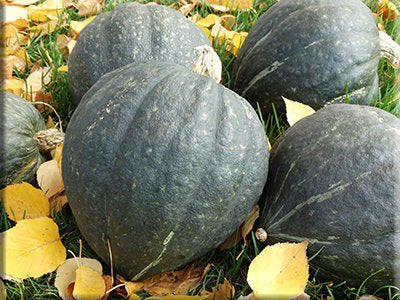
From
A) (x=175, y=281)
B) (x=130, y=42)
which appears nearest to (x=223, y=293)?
(x=175, y=281)

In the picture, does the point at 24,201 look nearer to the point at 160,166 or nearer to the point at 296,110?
the point at 160,166

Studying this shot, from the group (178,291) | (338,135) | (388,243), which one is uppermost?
(338,135)

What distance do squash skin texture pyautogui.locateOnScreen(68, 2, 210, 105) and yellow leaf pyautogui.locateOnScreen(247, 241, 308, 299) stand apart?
3.28 ft

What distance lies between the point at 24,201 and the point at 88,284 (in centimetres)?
55

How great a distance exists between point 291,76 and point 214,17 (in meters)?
1.16

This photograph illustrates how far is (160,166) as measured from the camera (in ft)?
5.05

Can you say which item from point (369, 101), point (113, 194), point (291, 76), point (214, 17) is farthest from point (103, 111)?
point (214, 17)

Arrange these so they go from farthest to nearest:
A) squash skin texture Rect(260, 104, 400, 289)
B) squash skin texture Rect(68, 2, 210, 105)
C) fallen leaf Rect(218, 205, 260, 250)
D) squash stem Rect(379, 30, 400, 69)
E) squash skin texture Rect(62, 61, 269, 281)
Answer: squash stem Rect(379, 30, 400, 69) < squash skin texture Rect(68, 2, 210, 105) < fallen leaf Rect(218, 205, 260, 250) < squash skin texture Rect(260, 104, 400, 289) < squash skin texture Rect(62, 61, 269, 281)

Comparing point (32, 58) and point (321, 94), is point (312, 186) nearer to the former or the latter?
point (321, 94)

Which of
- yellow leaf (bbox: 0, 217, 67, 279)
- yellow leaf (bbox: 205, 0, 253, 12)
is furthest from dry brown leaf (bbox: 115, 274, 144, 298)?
yellow leaf (bbox: 205, 0, 253, 12)

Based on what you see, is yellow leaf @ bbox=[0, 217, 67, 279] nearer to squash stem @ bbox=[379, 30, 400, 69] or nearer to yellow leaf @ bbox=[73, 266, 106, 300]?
yellow leaf @ bbox=[73, 266, 106, 300]

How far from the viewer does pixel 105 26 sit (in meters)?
2.26

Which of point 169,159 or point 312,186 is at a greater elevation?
point 169,159

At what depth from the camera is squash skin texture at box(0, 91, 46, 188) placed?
79.7 inches
